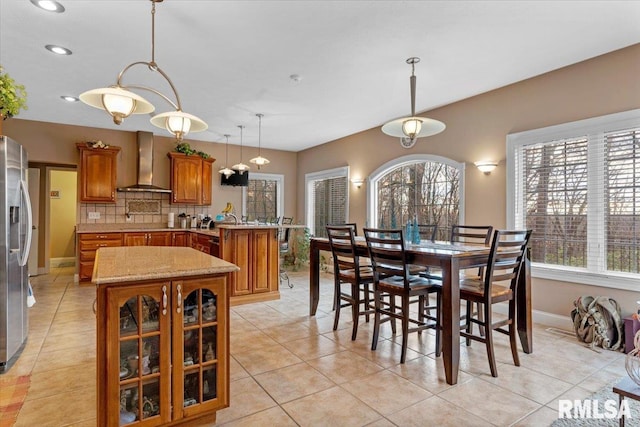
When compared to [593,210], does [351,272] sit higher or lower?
lower

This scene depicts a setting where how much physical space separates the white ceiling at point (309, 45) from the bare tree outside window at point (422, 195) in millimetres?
1033

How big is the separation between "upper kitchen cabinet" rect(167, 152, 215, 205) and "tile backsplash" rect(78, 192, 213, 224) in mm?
298

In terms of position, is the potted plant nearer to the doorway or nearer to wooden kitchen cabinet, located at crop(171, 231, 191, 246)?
wooden kitchen cabinet, located at crop(171, 231, 191, 246)

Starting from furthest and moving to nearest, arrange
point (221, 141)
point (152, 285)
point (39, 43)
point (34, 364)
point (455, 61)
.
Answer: point (221, 141)
point (455, 61)
point (39, 43)
point (34, 364)
point (152, 285)

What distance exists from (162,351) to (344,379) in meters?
1.35

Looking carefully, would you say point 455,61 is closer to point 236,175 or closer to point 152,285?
point 152,285

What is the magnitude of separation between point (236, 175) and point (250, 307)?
11.8 ft

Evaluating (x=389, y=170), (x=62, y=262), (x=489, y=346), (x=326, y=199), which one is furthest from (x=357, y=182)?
(x=62, y=262)

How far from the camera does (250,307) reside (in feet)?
14.4

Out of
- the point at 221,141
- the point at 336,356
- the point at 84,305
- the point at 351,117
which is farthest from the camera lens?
the point at 221,141

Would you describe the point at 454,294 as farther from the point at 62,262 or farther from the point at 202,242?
the point at 62,262

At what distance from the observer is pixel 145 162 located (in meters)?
6.32

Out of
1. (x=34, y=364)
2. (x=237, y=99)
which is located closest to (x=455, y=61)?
(x=237, y=99)

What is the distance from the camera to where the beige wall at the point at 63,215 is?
293 inches
